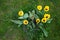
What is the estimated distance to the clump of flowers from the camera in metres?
3.68

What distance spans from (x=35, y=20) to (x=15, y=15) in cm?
42

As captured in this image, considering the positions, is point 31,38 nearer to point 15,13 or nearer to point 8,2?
point 15,13

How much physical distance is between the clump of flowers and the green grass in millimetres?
109

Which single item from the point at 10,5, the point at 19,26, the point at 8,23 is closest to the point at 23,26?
the point at 19,26

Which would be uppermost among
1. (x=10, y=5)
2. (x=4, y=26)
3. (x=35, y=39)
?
(x=10, y=5)

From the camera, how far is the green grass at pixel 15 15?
3.68m

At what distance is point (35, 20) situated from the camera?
376cm

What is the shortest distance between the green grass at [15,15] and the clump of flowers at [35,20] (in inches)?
4.3

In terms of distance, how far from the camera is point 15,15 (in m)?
3.84

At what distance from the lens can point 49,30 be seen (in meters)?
3.73

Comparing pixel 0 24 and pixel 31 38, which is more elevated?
pixel 0 24

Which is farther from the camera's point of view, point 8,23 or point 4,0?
point 4,0

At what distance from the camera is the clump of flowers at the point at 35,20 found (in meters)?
3.68

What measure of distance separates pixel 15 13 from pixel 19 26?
30cm
